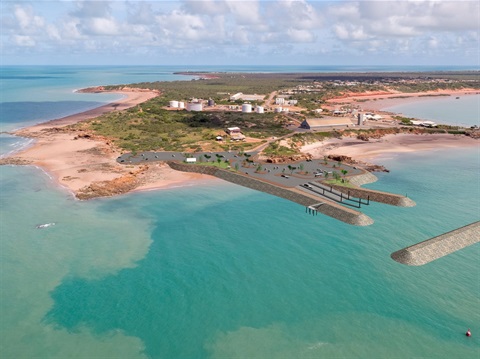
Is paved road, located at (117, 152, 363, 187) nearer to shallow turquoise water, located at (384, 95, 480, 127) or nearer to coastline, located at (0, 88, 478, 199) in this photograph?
coastline, located at (0, 88, 478, 199)

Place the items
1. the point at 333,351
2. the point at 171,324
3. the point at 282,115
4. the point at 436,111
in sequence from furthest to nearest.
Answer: the point at 436,111 → the point at 282,115 → the point at 171,324 → the point at 333,351

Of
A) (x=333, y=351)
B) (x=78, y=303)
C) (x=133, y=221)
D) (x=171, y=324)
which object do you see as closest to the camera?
(x=333, y=351)

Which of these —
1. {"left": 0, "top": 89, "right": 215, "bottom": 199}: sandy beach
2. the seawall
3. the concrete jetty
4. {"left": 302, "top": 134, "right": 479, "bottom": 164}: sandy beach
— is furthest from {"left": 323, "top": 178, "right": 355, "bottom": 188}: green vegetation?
{"left": 0, "top": 89, "right": 215, "bottom": 199}: sandy beach

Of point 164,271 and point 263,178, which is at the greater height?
point 263,178

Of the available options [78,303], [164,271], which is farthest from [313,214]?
[78,303]

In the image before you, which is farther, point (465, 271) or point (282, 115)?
point (282, 115)

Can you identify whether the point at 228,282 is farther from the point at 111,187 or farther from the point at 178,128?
the point at 178,128

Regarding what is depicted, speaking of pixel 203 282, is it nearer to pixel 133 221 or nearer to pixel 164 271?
pixel 164 271

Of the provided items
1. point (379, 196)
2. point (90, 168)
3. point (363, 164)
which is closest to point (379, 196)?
point (379, 196)
